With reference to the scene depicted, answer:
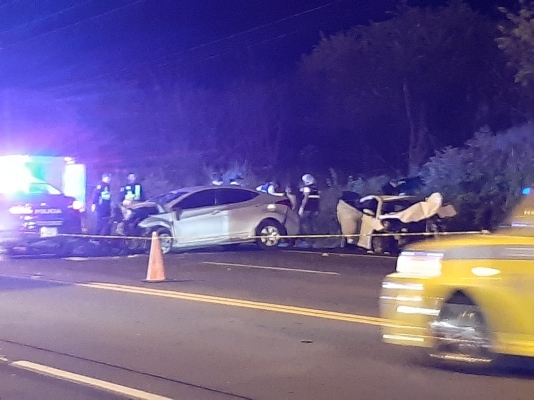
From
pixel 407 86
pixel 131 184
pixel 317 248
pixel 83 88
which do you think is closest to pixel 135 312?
pixel 317 248

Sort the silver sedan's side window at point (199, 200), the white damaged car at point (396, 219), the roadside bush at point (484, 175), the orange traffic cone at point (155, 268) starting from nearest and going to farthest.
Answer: the orange traffic cone at point (155, 268), the white damaged car at point (396, 219), the silver sedan's side window at point (199, 200), the roadside bush at point (484, 175)

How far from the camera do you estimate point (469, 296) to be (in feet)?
23.9

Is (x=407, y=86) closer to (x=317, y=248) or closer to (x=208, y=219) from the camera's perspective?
(x=317, y=248)

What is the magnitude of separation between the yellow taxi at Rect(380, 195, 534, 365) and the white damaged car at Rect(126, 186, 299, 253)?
40.2ft

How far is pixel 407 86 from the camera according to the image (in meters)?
29.5

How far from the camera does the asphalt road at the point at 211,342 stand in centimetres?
724

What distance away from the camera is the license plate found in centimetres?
2002

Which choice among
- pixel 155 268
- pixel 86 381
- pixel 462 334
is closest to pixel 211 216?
pixel 155 268

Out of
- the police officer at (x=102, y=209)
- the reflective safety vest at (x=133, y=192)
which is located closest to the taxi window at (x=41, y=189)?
the police officer at (x=102, y=209)

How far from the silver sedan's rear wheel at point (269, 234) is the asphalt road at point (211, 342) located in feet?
15.2

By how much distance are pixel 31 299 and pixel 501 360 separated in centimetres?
686

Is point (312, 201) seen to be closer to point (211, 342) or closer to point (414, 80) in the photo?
point (414, 80)

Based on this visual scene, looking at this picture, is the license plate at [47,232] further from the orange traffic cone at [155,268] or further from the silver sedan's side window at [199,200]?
the orange traffic cone at [155,268]

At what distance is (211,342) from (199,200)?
11.1 metres
